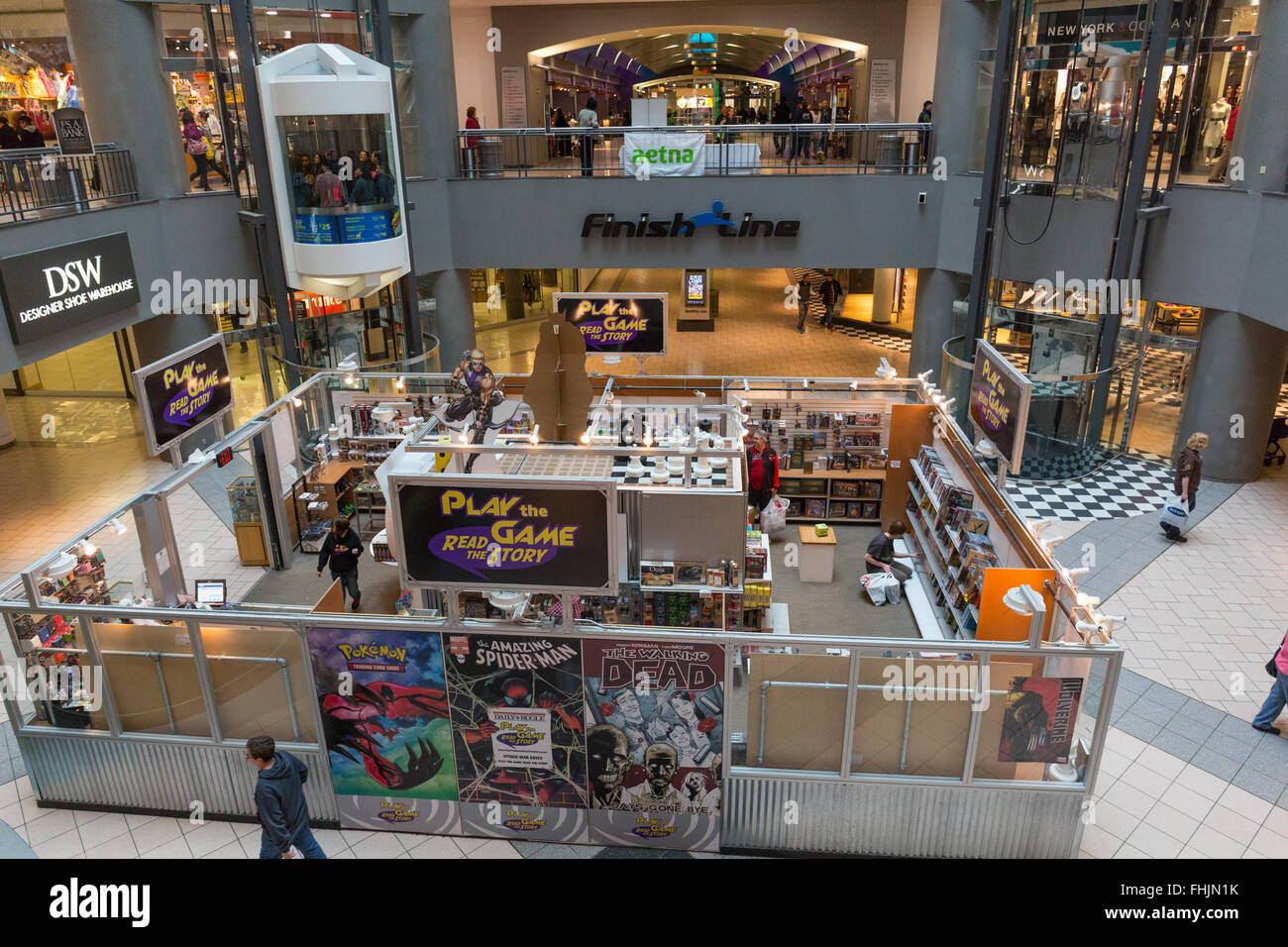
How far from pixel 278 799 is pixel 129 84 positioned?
12.7m

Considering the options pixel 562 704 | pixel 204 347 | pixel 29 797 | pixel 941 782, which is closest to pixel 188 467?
pixel 204 347

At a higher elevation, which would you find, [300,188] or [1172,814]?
[300,188]

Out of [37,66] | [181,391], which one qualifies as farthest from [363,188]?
[37,66]

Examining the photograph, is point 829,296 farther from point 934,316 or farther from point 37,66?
point 37,66

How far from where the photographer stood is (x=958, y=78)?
15828mm

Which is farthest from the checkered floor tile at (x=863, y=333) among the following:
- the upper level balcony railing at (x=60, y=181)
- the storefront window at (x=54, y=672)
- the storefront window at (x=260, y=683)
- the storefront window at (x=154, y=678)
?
the storefront window at (x=54, y=672)

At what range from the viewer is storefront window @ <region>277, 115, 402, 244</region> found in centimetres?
1321

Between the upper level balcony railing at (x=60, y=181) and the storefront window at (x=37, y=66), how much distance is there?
7.19m

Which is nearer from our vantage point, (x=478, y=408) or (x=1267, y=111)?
(x=478, y=408)

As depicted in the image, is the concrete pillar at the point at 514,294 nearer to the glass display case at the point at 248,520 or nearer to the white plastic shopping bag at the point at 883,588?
the glass display case at the point at 248,520

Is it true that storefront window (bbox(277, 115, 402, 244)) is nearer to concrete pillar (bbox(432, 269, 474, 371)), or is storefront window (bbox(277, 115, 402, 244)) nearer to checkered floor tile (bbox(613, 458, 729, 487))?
concrete pillar (bbox(432, 269, 474, 371))

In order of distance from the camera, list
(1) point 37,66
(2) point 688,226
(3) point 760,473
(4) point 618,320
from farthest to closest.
Result: 1. (1) point 37,66
2. (2) point 688,226
3. (4) point 618,320
4. (3) point 760,473

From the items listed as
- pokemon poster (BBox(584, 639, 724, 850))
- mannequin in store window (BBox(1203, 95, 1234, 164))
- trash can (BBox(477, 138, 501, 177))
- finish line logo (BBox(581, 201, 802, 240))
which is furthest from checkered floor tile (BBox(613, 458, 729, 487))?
trash can (BBox(477, 138, 501, 177))

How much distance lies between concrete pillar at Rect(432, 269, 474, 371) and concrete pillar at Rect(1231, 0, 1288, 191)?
13688 mm
